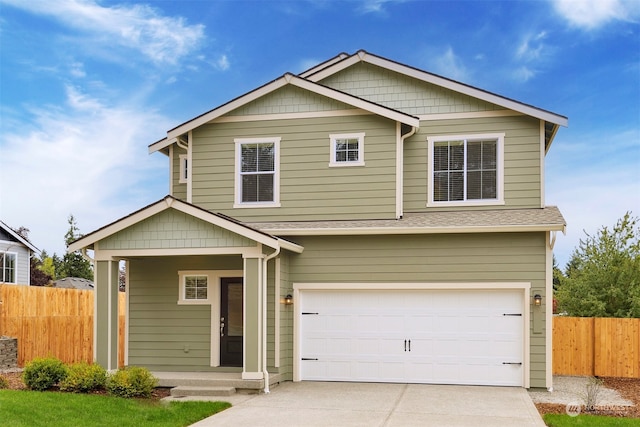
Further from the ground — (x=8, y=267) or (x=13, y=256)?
(x=13, y=256)

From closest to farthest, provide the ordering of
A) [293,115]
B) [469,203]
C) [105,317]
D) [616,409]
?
1. [616,409]
2. [105,317]
3. [469,203]
4. [293,115]

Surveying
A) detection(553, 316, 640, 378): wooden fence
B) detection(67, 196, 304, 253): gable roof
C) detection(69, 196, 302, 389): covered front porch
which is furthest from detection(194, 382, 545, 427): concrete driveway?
detection(553, 316, 640, 378): wooden fence

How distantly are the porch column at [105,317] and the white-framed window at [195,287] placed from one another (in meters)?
1.63

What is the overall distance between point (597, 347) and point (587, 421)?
7.24 metres

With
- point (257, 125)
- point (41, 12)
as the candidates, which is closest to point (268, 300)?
point (257, 125)

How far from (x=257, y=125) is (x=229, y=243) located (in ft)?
11.3

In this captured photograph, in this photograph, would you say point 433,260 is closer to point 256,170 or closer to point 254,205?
point 254,205

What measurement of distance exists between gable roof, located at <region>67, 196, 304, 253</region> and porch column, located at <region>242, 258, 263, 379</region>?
50cm

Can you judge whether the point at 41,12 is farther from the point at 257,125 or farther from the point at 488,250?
the point at 488,250

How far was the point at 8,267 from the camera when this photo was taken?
1135 inches

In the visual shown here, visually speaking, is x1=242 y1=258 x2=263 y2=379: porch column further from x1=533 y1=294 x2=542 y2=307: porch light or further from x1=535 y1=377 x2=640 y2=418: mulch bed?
x1=533 y1=294 x2=542 y2=307: porch light

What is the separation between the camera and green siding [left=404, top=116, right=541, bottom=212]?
14.2 meters

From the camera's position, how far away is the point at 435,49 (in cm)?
1975

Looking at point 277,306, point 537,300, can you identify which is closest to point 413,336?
point 537,300
